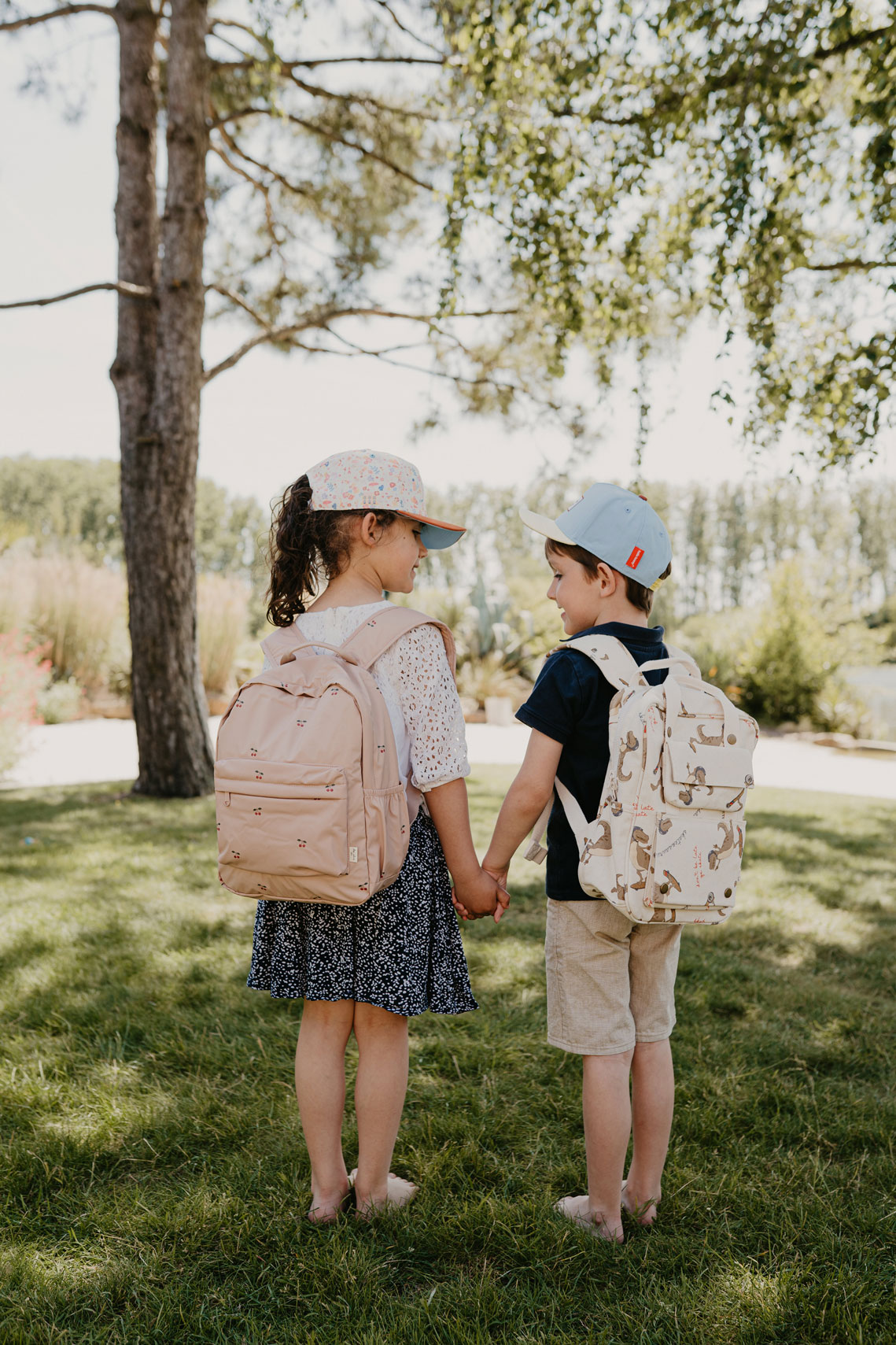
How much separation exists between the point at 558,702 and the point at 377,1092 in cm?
81

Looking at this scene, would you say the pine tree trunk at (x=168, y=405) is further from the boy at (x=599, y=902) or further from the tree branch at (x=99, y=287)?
the boy at (x=599, y=902)

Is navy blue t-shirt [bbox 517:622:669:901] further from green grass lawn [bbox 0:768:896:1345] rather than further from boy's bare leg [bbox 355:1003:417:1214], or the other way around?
green grass lawn [bbox 0:768:896:1345]

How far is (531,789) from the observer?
1.77 metres

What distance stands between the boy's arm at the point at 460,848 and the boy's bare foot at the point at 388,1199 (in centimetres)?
58

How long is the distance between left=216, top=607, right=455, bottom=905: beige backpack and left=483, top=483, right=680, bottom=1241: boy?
32 centimetres

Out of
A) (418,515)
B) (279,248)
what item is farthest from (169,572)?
(418,515)

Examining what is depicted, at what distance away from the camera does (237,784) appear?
159 centimetres

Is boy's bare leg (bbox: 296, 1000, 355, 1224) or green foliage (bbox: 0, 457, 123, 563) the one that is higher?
green foliage (bbox: 0, 457, 123, 563)

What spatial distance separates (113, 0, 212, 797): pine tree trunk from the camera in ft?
19.6

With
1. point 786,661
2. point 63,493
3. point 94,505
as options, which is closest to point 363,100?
point 786,661

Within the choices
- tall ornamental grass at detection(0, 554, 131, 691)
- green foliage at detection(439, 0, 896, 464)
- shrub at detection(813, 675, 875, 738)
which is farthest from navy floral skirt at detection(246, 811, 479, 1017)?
A: shrub at detection(813, 675, 875, 738)

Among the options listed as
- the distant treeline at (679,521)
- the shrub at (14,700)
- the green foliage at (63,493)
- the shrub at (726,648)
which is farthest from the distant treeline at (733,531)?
the shrub at (14,700)

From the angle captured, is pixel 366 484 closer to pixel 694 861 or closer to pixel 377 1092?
pixel 694 861

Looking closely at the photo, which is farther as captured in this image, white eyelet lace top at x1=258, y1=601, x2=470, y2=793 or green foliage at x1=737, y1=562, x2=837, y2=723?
green foliage at x1=737, y1=562, x2=837, y2=723
